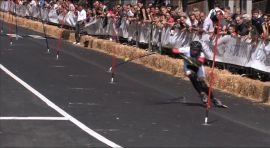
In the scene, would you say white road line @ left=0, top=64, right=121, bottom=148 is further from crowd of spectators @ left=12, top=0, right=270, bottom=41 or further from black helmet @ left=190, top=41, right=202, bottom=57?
crowd of spectators @ left=12, top=0, right=270, bottom=41

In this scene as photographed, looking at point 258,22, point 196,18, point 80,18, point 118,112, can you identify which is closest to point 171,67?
point 196,18

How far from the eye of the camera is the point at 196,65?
52.0 feet

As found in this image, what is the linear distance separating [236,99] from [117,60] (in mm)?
9948

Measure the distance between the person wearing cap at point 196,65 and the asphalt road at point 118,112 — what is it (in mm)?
326

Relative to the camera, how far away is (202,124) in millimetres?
13484

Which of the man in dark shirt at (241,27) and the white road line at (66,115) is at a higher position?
the man in dark shirt at (241,27)

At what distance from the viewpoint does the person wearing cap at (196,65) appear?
1573cm

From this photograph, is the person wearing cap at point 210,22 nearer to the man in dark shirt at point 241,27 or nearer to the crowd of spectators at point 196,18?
the crowd of spectators at point 196,18

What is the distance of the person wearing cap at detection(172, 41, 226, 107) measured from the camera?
15734 mm

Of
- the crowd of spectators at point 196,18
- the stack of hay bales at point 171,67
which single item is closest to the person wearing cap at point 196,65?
the crowd of spectators at point 196,18

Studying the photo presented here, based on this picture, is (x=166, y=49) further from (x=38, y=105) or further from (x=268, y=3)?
(x=38, y=105)

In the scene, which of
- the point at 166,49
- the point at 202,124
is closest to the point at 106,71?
the point at 166,49

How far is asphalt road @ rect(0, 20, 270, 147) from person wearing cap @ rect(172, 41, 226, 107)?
1.07 ft

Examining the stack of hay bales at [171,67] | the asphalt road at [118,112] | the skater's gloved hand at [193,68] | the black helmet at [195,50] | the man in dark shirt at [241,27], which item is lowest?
the asphalt road at [118,112]
